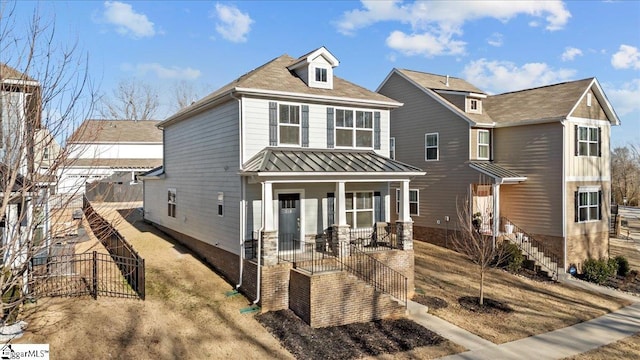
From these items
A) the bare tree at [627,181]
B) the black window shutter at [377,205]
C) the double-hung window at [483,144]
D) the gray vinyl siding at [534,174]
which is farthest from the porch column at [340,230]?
the bare tree at [627,181]

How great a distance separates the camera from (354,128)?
16.4 m

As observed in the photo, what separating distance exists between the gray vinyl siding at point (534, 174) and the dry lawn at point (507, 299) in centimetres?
356

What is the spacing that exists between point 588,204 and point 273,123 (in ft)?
53.0

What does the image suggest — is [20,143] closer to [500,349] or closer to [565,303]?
[500,349]

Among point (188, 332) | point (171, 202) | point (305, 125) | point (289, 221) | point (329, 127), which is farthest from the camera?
point (171, 202)

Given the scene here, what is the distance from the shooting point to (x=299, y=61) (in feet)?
52.6

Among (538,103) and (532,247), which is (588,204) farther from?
(538,103)

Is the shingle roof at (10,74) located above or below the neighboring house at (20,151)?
above

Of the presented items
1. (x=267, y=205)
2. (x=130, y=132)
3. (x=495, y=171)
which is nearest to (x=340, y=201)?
(x=267, y=205)

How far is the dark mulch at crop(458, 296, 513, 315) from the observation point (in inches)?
550

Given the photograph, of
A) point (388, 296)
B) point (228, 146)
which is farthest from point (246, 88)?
point (388, 296)

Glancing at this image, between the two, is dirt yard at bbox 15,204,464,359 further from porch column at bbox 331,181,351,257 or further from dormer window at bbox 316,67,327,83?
dormer window at bbox 316,67,327,83

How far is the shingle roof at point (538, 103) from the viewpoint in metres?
20.0

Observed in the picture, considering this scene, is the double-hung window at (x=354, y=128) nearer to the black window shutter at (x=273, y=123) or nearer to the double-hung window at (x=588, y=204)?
the black window shutter at (x=273, y=123)
